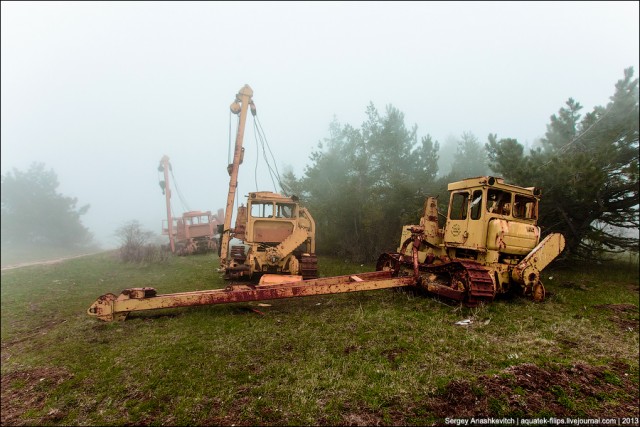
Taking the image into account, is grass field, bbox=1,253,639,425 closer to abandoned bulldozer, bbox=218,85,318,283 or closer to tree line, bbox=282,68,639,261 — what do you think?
abandoned bulldozer, bbox=218,85,318,283

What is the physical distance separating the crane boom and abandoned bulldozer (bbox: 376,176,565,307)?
6453mm

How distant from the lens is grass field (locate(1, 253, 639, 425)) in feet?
12.2

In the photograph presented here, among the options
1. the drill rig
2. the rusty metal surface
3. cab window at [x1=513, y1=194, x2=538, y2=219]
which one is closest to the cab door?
cab window at [x1=513, y1=194, x2=538, y2=219]

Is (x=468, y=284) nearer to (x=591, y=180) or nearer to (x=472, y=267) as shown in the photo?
(x=472, y=267)

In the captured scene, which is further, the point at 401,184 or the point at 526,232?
the point at 401,184

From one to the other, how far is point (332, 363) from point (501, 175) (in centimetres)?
1126

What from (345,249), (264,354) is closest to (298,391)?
(264,354)

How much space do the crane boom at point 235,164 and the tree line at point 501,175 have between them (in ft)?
20.6

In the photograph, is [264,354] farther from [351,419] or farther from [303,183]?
[303,183]

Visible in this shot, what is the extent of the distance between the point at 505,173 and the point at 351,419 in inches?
430

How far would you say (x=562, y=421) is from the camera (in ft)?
11.1

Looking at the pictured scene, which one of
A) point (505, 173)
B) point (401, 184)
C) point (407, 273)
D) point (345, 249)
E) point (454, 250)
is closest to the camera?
point (454, 250)

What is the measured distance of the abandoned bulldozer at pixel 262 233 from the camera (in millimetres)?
10625

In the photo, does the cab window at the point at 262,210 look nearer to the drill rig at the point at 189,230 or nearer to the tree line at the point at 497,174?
the tree line at the point at 497,174
